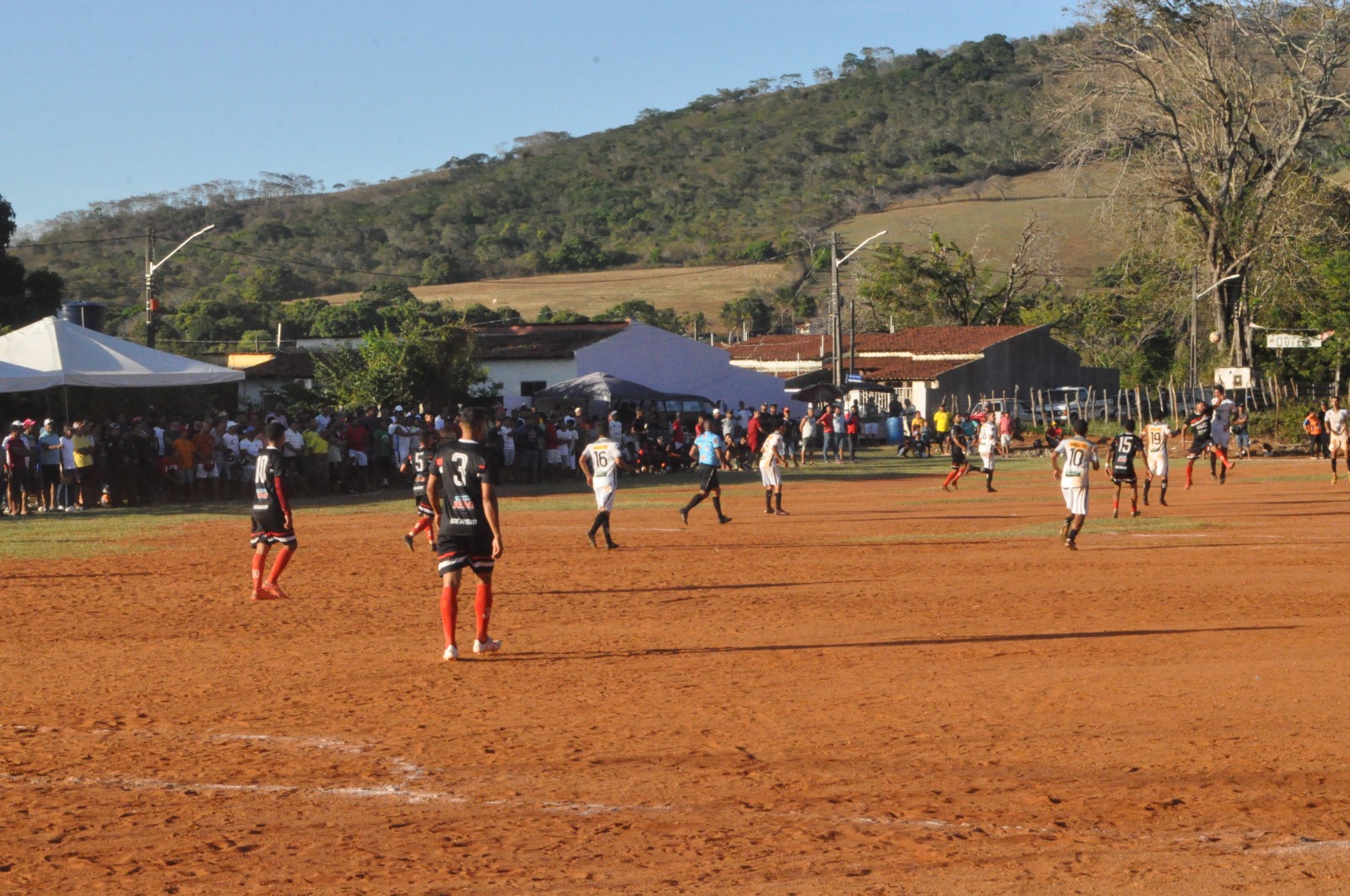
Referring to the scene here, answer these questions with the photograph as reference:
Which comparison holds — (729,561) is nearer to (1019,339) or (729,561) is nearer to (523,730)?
(523,730)

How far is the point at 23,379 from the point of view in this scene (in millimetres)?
25438

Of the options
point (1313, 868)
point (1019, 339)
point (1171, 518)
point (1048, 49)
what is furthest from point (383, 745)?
point (1019, 339)

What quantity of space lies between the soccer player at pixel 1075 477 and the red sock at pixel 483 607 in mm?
9307

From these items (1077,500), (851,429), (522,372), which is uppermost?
(522,372)

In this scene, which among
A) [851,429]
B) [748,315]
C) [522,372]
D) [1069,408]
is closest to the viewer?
[851,429]

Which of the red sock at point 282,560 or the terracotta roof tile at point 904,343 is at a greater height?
the terracotta roof tile at point 904,343

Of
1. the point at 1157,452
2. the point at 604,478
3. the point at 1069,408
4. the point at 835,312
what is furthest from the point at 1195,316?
the point at 604,478

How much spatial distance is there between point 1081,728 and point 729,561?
9.37m

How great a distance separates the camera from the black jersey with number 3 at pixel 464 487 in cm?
1064

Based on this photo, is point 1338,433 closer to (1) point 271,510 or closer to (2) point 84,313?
(1) point 271,510

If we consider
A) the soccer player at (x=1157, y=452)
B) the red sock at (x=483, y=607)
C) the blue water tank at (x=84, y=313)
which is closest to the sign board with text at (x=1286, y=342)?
the soccer player at (x=1157, y=452)

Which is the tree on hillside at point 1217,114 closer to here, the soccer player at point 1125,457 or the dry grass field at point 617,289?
the soccer player at point 1125,457

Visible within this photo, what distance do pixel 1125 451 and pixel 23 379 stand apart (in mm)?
18833

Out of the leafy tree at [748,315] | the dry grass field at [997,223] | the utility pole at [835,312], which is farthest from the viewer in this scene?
the dry grass field at [997,223]
